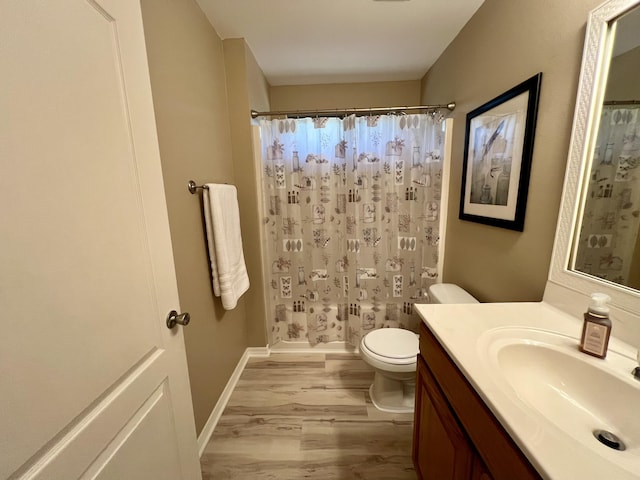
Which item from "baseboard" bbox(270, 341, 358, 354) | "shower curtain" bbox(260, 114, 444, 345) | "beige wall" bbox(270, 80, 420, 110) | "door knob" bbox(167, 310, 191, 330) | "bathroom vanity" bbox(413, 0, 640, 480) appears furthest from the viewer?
"beige wall" bbox(270, 80, 420, 110)

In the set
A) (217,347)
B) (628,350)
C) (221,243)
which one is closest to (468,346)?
(628,350)

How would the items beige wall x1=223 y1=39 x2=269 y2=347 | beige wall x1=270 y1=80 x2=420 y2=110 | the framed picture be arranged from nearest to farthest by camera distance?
the framed picture
beige wall x1=223 y1=39 x2=269 y2=347
beige wall x1=270 y1=80 x2=420 y2=110

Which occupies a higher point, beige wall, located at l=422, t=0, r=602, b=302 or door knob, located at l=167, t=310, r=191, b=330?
beige wall, located at l=422, t=0, r=602, b=302

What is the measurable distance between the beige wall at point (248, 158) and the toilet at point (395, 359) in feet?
3.12

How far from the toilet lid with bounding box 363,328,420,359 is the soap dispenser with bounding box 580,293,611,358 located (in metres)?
0.81

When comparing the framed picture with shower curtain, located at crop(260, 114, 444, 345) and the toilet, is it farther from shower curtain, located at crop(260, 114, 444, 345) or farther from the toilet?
the toilet

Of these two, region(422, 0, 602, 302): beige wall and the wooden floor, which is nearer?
region(422, 0, 602, 302): beige wall

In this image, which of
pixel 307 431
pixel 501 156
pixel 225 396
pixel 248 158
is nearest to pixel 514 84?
pixel 501 156

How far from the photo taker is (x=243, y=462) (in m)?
1.33

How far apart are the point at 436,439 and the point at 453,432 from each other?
19 cm

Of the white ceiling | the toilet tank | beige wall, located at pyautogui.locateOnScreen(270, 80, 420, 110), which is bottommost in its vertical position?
the toilet tank

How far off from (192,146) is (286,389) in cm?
170

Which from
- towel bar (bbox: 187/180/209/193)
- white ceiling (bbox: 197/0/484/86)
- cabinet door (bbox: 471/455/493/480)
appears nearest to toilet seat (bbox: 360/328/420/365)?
cabinet door (bbox: 471/455/493/480)

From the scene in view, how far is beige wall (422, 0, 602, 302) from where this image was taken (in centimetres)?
95
